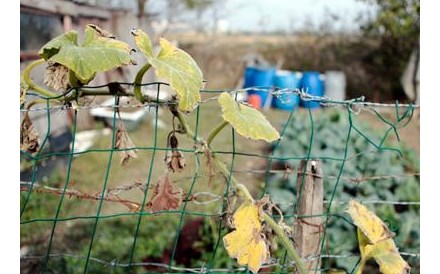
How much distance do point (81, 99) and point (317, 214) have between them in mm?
739

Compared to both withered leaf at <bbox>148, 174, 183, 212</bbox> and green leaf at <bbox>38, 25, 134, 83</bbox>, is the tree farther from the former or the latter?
green leaf at <bbox>38, 25, 134, 83</bbox>

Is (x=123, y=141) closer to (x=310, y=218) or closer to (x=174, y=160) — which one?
(x=174, y=160)

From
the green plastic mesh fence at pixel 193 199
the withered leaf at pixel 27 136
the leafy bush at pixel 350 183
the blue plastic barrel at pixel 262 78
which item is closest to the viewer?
the withered leaf at pixel 27 136

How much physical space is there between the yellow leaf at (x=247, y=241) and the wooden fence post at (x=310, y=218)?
0.30m

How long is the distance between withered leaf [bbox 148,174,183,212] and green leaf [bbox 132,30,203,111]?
31 cm

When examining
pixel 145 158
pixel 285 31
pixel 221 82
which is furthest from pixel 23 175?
pixel 285 31

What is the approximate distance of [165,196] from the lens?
59.0 inches

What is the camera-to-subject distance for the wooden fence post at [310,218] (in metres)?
1.61

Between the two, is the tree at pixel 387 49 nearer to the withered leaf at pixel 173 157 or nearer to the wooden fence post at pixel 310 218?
the wooden fence post at pixel 310 218

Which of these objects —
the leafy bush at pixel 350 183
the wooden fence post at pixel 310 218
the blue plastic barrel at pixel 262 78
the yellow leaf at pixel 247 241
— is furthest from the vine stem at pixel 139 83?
the blue plastic barrel at pixel 262 78

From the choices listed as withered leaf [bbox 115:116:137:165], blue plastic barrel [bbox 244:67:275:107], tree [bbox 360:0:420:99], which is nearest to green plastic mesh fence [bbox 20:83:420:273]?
withered leaf [bbox 115:116:137:165]

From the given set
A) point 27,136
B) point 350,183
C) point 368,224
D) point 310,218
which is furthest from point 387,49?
point 27,136

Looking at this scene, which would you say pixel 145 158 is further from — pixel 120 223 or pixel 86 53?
pixel 86 53

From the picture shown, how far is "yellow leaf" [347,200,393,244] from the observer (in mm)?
1406
